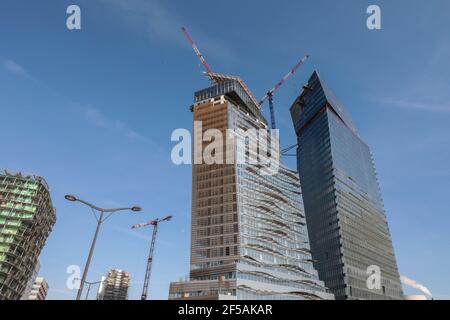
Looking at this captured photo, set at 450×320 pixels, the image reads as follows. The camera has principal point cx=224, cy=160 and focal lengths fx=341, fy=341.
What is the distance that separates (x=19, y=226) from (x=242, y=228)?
69283mm

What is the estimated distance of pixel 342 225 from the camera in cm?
16112

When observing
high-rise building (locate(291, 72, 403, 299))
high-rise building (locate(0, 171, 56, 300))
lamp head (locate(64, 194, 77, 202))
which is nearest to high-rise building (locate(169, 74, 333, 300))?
high-rise building (locate(291, 72, 403, 299))

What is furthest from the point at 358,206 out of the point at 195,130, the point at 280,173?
the point at 195,130

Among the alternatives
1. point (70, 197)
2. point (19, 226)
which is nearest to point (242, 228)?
point (19, 226)

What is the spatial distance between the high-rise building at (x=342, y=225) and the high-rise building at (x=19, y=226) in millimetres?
120239

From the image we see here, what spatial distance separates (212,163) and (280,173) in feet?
110

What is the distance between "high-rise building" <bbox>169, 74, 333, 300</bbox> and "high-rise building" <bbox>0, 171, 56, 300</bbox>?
158ft

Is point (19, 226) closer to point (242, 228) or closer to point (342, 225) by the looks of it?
point (242, 228)

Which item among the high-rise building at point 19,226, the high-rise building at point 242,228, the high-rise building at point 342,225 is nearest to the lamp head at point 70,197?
the high-rise building at point 242,228

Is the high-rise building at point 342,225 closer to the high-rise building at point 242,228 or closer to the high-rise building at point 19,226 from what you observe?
the high-rise building at point 242,228

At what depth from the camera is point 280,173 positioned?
147m

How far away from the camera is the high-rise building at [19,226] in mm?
100250

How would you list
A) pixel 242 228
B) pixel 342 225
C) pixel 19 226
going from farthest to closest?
pixel 342 225 < pixel 242 228 < pixel 19 226

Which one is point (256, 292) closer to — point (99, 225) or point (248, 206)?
point (248, 206)
